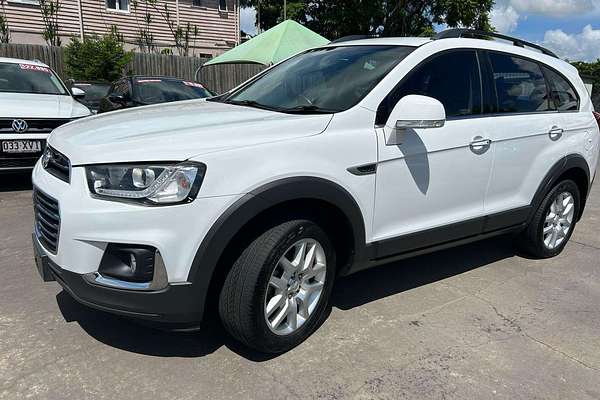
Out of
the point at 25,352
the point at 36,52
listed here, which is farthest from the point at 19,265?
the point at 36,52

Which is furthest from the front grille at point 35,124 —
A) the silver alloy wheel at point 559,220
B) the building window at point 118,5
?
the building window at point 118,5

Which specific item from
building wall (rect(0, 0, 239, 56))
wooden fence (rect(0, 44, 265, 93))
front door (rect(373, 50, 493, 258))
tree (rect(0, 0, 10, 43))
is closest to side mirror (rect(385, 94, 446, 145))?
front door (rect(373, 50, 493, 258))

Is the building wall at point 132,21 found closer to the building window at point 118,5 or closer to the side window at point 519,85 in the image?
the building window at point 118,5

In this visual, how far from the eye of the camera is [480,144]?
3.52 metres

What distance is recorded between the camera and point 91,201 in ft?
7.85

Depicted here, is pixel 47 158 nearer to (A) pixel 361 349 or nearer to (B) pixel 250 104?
(B) pixel 250 104

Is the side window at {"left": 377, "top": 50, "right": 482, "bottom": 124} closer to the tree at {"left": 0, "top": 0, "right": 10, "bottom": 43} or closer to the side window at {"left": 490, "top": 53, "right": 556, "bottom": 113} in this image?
the side window at {"left": 490, "top": 53, "right": 556, "bottom": 113}

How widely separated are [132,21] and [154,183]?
1982cm

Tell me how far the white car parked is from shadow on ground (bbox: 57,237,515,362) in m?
3.07

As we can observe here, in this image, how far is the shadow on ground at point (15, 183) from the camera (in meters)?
6.67

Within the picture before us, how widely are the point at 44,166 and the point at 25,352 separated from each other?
104 centimetres

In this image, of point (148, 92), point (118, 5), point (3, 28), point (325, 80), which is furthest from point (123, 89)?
point (118, 5)

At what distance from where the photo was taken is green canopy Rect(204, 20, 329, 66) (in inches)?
406

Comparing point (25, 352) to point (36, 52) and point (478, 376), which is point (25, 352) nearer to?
point (478, 376)
